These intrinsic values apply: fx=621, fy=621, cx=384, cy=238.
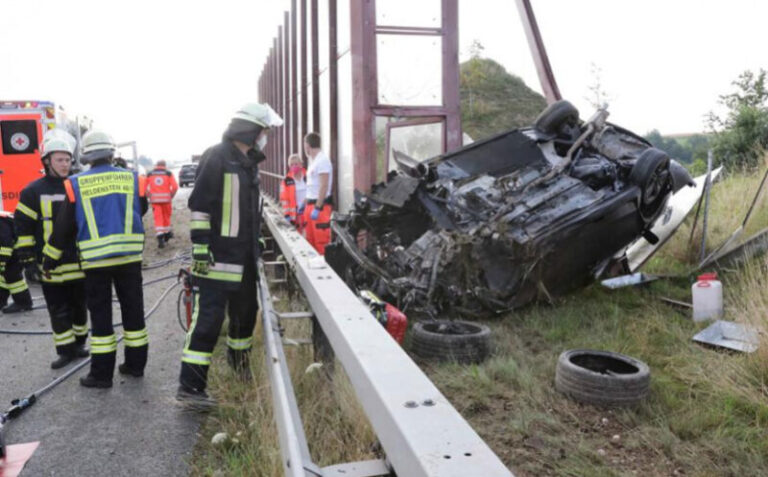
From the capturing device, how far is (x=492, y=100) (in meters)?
23.9

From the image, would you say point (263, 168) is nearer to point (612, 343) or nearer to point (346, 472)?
point (612, 343)

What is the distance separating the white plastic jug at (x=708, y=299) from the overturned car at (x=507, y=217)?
75 centimetres

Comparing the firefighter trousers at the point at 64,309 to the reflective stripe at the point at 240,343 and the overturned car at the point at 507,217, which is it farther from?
the overturned car at the point at 507,217

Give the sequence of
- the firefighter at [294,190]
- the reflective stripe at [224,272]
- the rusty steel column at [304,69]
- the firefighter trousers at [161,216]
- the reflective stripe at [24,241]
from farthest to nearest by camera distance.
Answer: the firefighter trousers at [161,216], the rusty steel column at [304,69], the firefighter at [294,190], the reflective stripe at [24,241], the reflective stripe at [224,272]

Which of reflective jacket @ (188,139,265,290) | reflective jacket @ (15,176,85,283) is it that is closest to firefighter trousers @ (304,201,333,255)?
reflective jacket @ (15,176,85,283)

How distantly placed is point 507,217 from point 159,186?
9002 mm

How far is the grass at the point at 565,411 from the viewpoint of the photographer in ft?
9.39

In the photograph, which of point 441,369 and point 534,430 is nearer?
point 534,430

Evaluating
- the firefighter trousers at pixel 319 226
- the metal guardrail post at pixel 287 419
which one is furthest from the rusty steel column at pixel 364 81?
the metal guardrail post at pixel 287 419

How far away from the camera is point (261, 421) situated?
3211 millimetres

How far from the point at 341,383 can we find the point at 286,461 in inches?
47.4

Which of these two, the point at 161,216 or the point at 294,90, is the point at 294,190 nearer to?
the point at 161,216

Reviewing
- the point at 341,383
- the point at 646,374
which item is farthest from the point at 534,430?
the point at 341,383

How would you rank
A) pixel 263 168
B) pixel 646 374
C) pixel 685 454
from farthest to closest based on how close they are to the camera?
pixel 263 168, pixel 646 374, pixel 685 454
